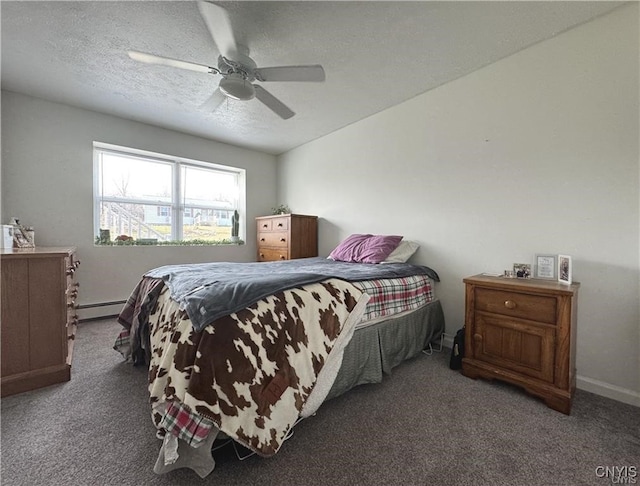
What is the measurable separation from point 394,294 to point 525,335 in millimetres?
834

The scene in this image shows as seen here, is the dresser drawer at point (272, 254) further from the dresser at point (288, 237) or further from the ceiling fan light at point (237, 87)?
the ceiling fan light at point (237, 87)

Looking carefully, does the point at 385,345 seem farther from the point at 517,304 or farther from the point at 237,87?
the point at 237,87

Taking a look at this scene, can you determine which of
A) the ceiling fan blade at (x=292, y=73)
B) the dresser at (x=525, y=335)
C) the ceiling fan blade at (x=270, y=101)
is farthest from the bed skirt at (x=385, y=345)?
the ceiling fan blade at (x=270, y=101)

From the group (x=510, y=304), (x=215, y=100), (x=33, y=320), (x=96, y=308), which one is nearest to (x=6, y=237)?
(x=33, y=320)

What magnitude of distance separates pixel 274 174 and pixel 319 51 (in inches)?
112

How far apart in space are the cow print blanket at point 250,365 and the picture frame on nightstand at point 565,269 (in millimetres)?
1572

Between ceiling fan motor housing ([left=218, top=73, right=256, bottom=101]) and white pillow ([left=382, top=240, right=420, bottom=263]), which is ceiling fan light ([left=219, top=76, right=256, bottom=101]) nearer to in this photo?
ceiling fan motor housing ([left=218, top=73, right=256, bottom=101])

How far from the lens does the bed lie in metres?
1.02

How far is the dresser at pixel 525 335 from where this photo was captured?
1.53 meters

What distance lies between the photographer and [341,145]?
11.8 feet

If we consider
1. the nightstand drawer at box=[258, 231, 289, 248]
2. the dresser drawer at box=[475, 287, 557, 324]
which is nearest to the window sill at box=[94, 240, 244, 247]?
the nightstand drawer at box=[258, 231, 289, 248]

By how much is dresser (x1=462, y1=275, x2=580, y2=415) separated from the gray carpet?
0.12m

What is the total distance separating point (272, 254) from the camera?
3.98 m

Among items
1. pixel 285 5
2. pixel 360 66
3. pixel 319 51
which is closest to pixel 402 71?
pixel 360 66
